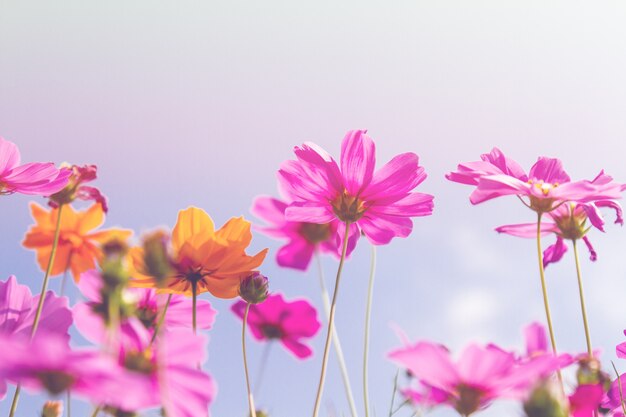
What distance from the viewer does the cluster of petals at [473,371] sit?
1.14 ft

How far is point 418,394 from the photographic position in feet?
1.67

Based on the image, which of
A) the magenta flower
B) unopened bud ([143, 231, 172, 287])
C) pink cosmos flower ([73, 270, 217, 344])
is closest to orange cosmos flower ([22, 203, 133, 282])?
pink cosmos flower ([73, 270, 217, 344])

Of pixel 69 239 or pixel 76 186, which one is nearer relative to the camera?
pixel 76 186

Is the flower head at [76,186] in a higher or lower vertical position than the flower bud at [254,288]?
higher

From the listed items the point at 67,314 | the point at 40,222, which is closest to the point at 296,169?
the point at 67,314

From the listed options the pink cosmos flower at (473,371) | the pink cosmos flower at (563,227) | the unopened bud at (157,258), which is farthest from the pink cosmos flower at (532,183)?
the unopened bud at (157,258)

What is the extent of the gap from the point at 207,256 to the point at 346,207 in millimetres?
170

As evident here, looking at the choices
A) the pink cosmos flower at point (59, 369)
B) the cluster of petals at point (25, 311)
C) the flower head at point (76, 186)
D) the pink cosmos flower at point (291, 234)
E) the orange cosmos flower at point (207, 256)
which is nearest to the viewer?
the pink cosmos flower at point (59, 369)

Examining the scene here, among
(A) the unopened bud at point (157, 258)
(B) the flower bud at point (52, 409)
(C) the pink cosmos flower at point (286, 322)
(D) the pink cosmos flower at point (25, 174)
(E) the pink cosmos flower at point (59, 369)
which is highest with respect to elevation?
(D) the pink cosmos flower at point (25, 174)

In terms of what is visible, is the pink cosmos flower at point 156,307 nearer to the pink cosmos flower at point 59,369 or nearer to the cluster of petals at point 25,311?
the cluster of petals at point 25,311

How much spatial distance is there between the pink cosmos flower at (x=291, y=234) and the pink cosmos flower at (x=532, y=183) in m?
0.32

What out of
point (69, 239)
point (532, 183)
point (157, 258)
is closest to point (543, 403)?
point (157, 258)

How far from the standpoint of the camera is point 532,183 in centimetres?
69

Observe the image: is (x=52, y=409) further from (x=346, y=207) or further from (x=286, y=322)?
(x=346, y=207)
